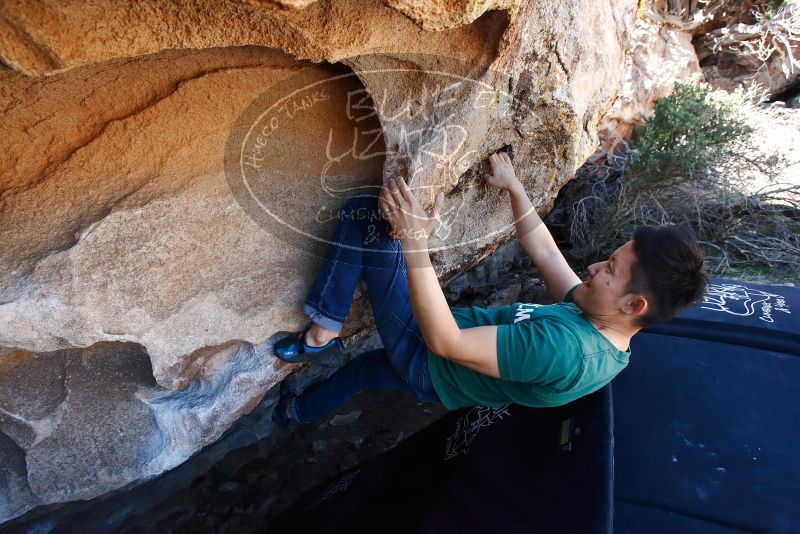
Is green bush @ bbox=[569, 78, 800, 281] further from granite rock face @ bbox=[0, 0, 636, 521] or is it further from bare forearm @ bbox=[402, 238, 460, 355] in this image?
bare forearm @ bbox=[402, 238, 460, 355]

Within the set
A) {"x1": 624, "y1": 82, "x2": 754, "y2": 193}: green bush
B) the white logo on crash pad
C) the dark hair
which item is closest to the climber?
the dark hair

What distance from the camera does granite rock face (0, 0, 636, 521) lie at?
4.46 ft

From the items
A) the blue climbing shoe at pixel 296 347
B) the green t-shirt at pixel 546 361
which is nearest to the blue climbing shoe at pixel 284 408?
the blue climbing shoe at pixel 296 347

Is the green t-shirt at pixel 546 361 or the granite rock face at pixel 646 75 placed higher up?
the granite rock face at pixel 646 75

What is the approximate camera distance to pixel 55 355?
5.30 ft

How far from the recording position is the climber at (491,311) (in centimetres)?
126

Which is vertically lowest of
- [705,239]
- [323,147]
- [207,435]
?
[705,239]

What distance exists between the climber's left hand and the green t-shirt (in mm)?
310

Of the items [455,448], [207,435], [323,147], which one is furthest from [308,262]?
[455,448]

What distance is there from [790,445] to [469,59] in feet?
4.26

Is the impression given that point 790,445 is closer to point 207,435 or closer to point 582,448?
point 582,448

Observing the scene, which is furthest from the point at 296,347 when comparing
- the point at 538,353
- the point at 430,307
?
the point at 538,353

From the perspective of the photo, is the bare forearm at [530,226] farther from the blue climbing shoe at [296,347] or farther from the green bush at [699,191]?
the green bush at [699,191]

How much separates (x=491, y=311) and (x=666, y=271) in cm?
52
